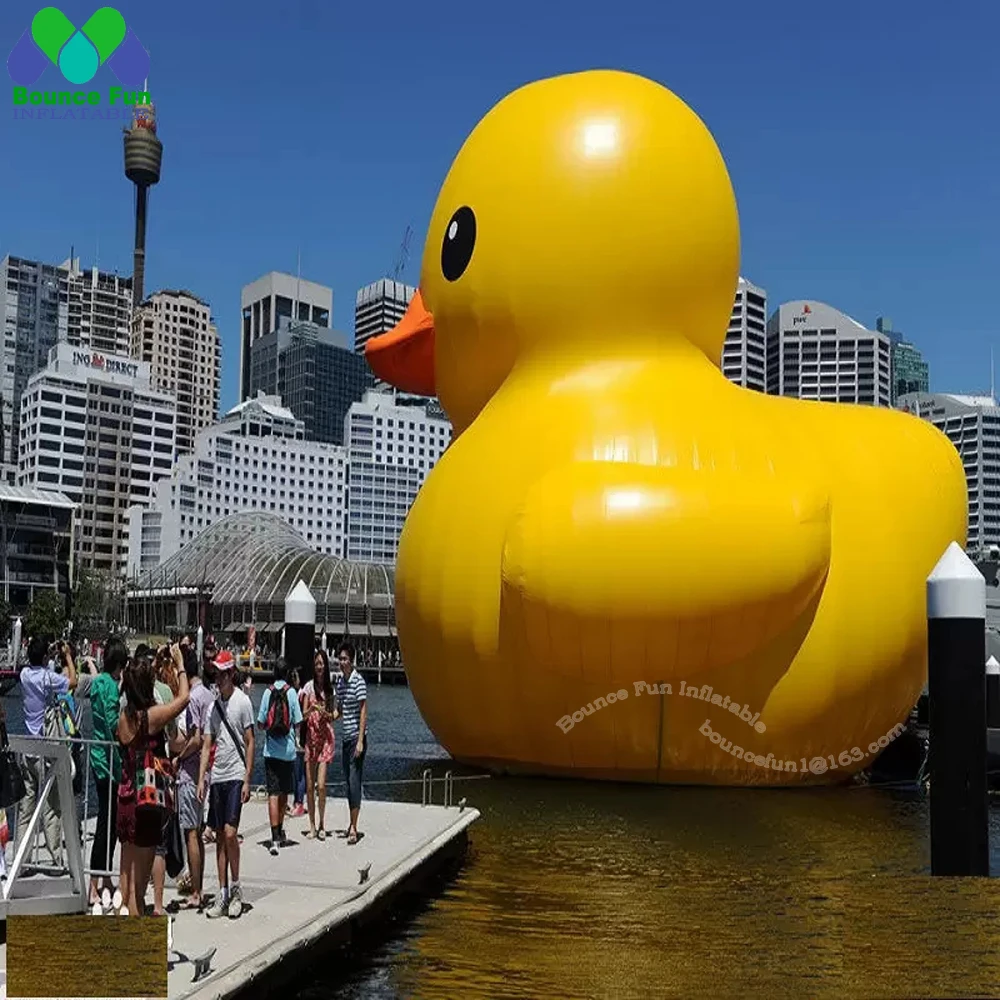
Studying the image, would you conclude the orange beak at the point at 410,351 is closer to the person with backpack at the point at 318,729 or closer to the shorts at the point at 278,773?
the person with backpack at the point at 318,729

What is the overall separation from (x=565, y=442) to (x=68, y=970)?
966 cm

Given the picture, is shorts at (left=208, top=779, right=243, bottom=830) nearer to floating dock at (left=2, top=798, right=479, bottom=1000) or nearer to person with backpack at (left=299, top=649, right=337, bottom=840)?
floating dock at (left=2, top=798, right=479, bottom=1000)

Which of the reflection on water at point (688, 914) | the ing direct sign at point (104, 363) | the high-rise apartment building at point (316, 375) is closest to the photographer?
the reflection on water at point (688, 914)

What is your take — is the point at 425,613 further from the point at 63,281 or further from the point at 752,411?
the point at 63,281

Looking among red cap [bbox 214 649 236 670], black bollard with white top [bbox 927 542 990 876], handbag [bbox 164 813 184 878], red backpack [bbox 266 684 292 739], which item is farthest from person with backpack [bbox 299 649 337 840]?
black bollard with white top [bbox 927 542 990 876]

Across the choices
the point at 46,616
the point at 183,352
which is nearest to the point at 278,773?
the point at 46,616

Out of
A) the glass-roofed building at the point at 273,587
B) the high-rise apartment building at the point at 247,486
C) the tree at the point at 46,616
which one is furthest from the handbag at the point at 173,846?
the high-rise apartment building at the point at 247,486

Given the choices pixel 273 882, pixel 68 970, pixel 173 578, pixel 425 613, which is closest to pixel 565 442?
pixel 425 613

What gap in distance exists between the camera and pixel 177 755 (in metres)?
7.98

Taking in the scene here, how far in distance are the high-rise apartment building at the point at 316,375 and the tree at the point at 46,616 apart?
99.4 metres

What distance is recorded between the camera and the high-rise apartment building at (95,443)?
125 metres

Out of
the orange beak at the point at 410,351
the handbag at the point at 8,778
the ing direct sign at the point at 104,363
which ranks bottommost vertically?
the handbag at the point at 8,778

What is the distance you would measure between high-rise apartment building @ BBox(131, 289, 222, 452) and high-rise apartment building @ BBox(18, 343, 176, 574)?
26.3 m

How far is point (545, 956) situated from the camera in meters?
8.15
